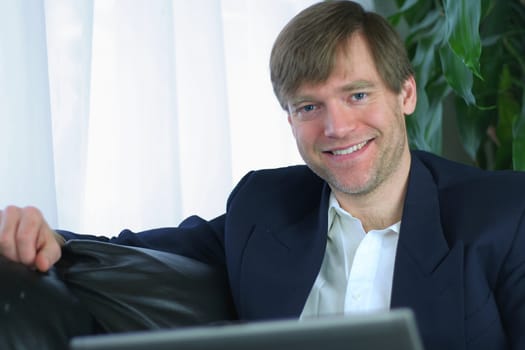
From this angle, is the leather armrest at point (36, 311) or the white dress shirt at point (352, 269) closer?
the leather armrest at point (36, 311)

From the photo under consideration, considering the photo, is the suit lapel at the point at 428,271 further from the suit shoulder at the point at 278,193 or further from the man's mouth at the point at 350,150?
the suit shoulder at the point at 278,193

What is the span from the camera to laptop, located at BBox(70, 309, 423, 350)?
1.91ft

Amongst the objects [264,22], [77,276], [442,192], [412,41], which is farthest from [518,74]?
[77,276]

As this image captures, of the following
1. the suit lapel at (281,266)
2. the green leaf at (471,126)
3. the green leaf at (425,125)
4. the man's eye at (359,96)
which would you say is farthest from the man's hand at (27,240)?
the green leaf at (471,126)

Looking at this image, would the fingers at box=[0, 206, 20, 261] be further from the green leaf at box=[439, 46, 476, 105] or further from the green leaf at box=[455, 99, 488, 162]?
the green leaf at box=[455, 99, 488, 162]

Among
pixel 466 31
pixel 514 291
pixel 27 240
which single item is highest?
pixel 466 31

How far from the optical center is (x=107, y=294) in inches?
54.9

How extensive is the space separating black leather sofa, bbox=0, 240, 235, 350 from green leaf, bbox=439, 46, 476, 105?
2.56 feet

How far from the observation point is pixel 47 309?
1271 mm

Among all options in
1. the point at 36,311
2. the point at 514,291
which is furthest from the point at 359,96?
the point at 36,311

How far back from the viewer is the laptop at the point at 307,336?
22.9 inches

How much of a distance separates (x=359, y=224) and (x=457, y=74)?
0.59 meters

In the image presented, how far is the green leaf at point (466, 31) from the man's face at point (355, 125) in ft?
1.17

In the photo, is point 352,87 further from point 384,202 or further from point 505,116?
point 505,116
